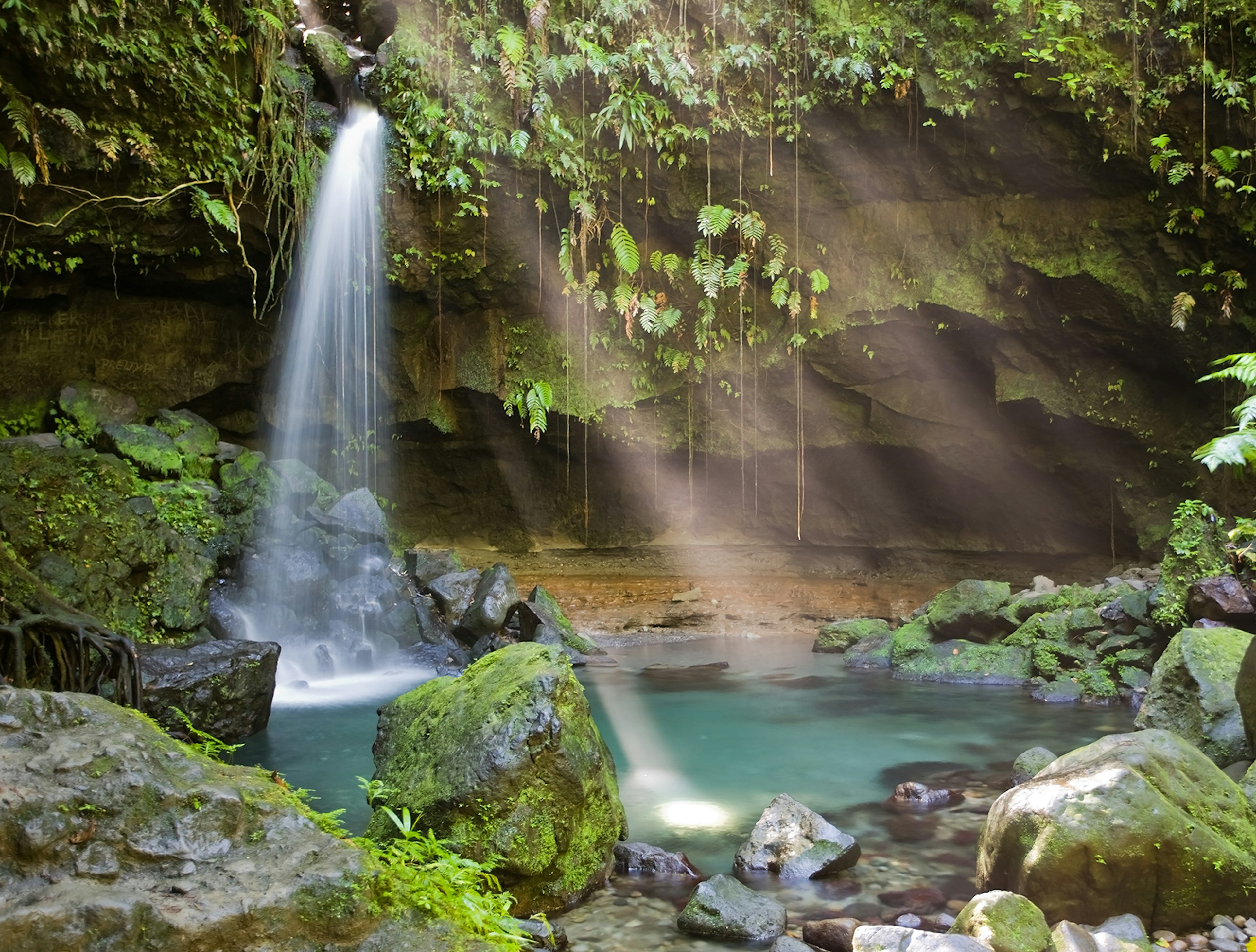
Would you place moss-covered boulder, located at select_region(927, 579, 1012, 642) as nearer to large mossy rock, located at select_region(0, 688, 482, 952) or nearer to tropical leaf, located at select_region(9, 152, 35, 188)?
large mossy rock, located at select_region(0, 688, 482, 952)

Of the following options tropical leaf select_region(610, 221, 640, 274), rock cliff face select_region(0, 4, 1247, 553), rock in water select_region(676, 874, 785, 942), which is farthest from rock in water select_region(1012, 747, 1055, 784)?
tropical leaf select_region(610, 221, 640, 274)

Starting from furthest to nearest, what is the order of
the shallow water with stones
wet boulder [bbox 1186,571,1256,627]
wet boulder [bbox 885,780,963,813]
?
wet boulder [bbox 1186,571,1256,627]
wet boulder [bbox 885,780,963,813]
the shallow water with stones

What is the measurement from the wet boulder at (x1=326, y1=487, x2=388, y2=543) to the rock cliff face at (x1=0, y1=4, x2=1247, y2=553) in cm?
232

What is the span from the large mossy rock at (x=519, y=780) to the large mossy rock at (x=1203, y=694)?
458cm

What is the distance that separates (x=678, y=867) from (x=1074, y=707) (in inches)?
257

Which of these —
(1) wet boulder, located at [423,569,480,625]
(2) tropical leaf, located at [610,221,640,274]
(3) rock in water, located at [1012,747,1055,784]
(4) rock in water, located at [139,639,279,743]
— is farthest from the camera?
(2) tropical leaf, located at [610,221,640,274]

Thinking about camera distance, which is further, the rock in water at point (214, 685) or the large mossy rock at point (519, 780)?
the rock in water at point (214, 685)

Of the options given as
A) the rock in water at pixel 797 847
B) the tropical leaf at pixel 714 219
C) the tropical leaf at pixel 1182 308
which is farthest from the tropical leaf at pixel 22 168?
the tropical leaf at pixel 1182 308

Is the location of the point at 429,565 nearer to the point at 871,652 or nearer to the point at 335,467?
the point at 335,467

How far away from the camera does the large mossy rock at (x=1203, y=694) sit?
6164 millimetres

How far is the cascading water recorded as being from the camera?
35.8 ft

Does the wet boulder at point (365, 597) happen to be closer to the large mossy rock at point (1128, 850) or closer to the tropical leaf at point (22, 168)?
the tropical leaf at point (22, 168)

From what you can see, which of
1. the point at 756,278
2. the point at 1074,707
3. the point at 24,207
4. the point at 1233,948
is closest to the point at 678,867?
the point at 1233,948

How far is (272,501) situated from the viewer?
12.0 meters
